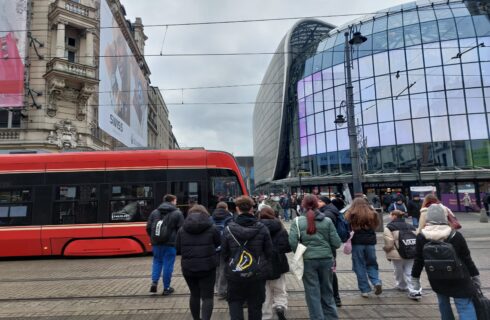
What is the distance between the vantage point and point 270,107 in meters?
54.2

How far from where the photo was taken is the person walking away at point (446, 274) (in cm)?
356

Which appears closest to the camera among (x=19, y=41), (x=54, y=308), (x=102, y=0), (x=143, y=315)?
(x=143, y=315)

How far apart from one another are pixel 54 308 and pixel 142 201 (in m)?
5.64

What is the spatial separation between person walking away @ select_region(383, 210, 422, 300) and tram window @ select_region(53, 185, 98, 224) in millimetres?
8924

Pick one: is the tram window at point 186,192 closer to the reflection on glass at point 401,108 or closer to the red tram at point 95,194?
the red tram at point 95,194

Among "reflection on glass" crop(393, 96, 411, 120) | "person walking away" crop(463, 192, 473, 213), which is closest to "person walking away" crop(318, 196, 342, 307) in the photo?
"person walking away" crop(463, 192, 473, 213)

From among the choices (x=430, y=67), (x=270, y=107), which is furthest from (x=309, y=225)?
(x=270, y=107)

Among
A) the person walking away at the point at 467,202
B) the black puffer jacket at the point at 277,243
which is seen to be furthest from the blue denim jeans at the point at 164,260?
the person walking away at the point at 467,202

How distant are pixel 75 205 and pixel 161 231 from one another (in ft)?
20.7

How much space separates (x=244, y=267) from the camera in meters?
4.11

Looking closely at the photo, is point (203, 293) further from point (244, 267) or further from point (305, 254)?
point (305, 254)

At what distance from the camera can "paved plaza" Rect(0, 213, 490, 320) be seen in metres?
5.73

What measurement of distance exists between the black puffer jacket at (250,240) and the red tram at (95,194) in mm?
7184

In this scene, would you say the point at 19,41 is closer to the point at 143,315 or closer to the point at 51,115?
the point at 51,115
